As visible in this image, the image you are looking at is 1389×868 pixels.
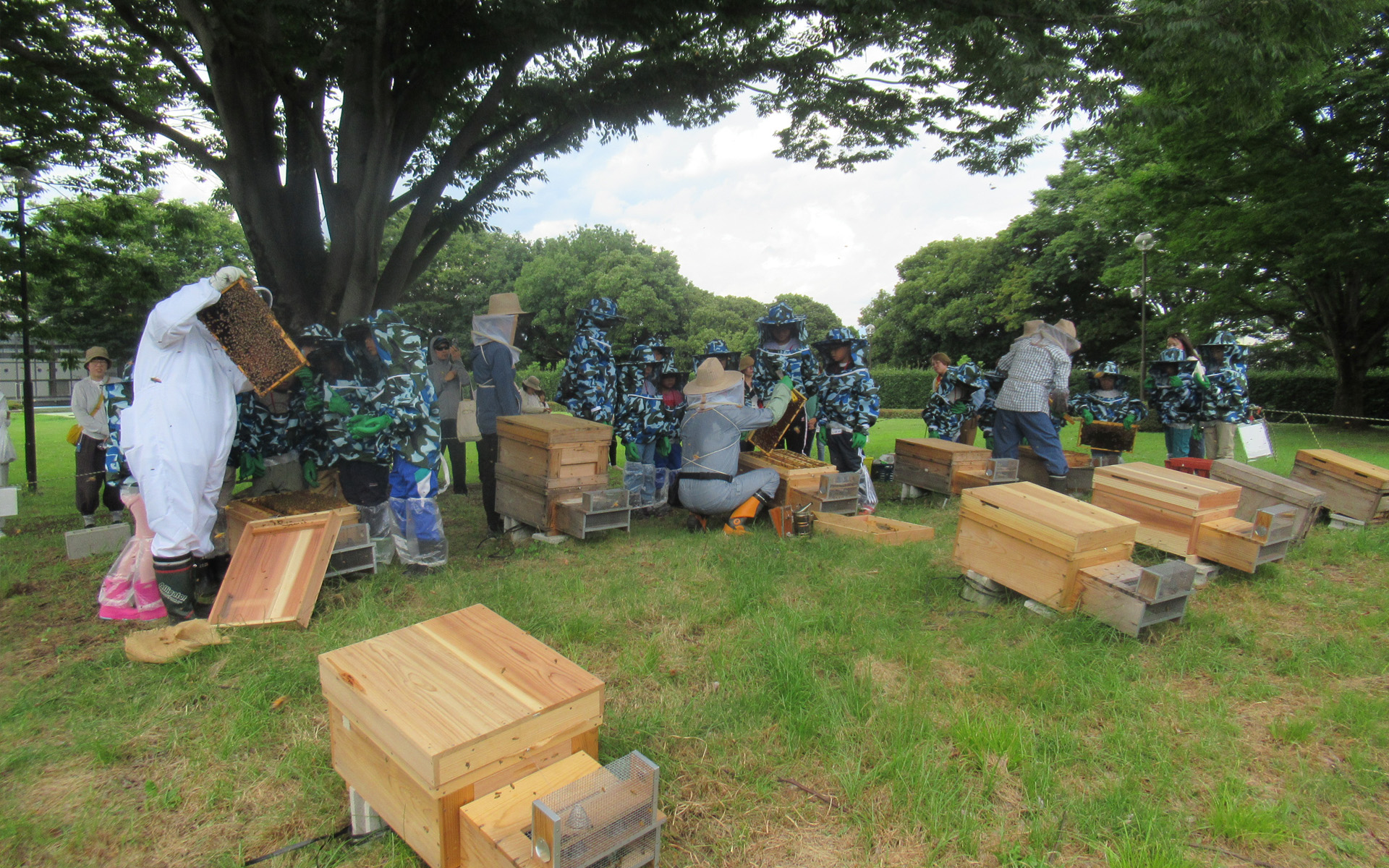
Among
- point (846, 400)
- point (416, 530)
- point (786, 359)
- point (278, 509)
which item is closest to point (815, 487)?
point (846, 400)

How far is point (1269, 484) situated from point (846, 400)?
341 centimetres

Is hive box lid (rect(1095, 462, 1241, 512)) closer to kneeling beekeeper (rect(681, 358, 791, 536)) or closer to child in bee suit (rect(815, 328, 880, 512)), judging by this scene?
child in bee suit (rect(815, 328, 880, 512))

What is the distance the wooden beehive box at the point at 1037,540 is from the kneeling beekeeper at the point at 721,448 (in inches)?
77.9

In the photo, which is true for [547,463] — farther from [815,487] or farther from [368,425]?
[815,487]

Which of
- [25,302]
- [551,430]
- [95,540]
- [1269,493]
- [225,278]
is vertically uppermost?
[225,278]

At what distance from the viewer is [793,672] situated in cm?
347

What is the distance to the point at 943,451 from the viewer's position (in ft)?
25.3

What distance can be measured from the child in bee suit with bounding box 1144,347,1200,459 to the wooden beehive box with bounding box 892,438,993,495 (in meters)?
1.99

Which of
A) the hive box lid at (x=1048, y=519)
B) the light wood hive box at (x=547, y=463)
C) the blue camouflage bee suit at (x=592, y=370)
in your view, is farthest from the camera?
the blue camouflage bee suit at (x=592, y=370)

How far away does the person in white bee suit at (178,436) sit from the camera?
411 centimetres

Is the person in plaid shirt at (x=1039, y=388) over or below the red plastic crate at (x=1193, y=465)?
over

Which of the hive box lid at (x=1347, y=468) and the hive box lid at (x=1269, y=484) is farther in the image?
the hive box lid at (x=1347, y=468)

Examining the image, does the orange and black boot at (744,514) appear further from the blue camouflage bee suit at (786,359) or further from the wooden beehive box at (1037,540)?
the wooden beehive box at (1037,540)

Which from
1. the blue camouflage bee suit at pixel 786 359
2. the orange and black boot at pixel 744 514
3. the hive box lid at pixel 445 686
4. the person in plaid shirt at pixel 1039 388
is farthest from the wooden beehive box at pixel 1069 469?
the hive box lid at pixel 445 686
